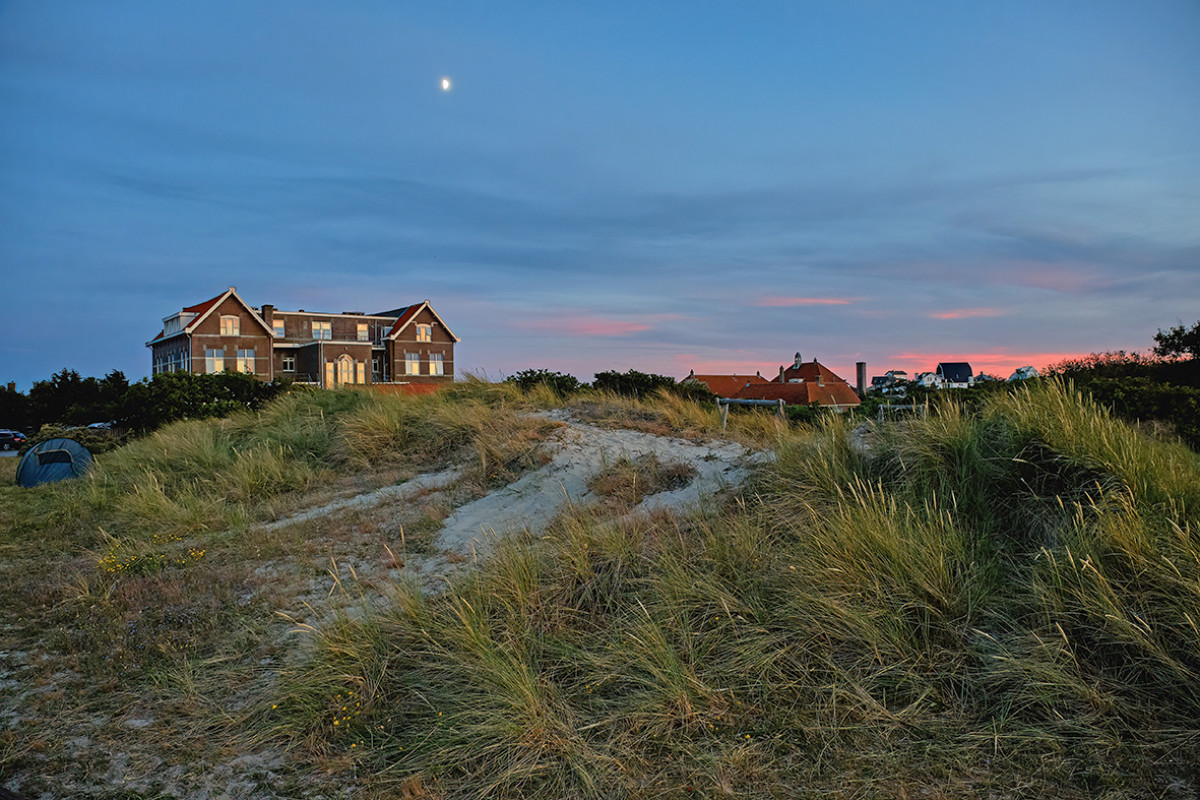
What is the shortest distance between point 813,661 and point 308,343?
5601 cm

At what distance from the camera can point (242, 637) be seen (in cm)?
512

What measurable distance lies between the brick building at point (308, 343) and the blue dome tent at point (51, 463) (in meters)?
30.9

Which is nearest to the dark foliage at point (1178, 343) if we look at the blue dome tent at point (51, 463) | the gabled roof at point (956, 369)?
the blue dome tent at point (51, 463)

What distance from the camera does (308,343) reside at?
54.2 metres

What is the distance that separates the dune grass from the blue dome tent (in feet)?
49.0

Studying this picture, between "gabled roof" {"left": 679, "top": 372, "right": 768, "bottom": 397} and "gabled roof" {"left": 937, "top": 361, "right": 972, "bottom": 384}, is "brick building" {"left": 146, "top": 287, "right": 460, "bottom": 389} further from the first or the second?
"gabled roof" {"left": 937, "top": 361, "right": 972, "bottom": 384}

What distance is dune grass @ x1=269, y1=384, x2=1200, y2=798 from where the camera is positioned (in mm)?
3277

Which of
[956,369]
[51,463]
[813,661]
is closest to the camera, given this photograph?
[813,661]

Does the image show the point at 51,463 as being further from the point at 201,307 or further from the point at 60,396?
the point at 201,307

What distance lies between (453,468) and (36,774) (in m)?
7.14

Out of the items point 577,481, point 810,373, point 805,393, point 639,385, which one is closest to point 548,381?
point 639,385

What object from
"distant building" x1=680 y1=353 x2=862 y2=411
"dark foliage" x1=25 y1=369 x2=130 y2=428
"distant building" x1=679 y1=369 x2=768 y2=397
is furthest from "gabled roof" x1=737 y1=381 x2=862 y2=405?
"dark foliage" x1=25 y1=369 x2=130 y2=428

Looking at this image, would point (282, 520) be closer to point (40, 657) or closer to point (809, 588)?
point (40, 657)

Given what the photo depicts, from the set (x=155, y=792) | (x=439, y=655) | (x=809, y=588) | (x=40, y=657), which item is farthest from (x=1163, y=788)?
(x=40, y=657)
